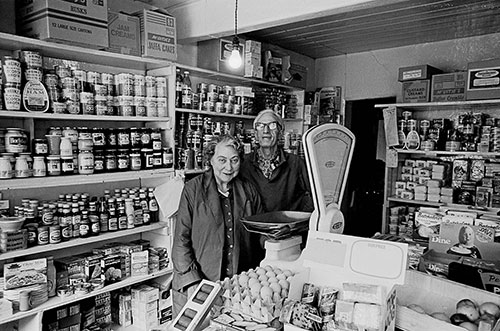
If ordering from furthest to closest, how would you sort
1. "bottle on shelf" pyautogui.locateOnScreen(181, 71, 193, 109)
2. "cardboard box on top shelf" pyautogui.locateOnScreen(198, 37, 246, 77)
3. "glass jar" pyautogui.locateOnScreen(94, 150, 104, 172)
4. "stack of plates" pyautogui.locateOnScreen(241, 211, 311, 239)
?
"cardboard box on top shelf" pyautogui.locateOnScreen(198, 37, 246, 77) → "bottle on shelf" pyautogui.locateOnScreen(181, 71, 193, 109) → "glass jar" pyautogui.locateOnScreen(94, 150, 104, 172) → "stack of plates" pyautogui.locateOnScreen(241, 211, 311, 239)

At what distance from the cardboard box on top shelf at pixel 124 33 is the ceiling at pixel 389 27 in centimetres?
129

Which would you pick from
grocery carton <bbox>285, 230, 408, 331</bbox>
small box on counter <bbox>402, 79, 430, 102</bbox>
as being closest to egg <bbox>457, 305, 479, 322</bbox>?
grocery carton <bbox>285, 230, 408, 331</bbox>

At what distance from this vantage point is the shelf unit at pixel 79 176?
2.14 metres

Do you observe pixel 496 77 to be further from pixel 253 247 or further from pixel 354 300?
pixel 354 300

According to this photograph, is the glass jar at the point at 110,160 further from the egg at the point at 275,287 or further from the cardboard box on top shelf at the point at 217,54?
→ the egg at the point at 275,287

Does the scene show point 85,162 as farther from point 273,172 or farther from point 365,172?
point 365,172

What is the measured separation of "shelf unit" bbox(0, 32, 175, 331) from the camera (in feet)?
7.03

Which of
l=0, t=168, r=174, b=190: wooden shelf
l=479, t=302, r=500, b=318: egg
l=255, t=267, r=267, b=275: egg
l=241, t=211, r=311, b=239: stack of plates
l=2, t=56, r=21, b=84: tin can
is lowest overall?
l=479, t=302, r=500, b=318: egg

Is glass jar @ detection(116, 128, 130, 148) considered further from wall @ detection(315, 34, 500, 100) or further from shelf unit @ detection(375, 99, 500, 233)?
wall @ detection(315, 34, 500, 100)

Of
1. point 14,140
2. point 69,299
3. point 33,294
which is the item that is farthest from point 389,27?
point 33,294

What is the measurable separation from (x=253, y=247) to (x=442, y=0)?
2.10m

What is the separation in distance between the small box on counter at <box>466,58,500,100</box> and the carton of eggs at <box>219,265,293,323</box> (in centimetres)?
260

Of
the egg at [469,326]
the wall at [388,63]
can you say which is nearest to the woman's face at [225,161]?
the egg at [469,326]

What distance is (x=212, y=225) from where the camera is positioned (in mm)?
2125
